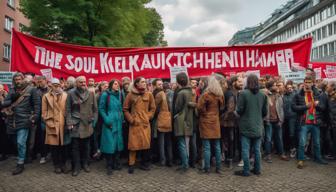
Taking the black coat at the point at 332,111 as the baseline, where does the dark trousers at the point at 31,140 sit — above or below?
below

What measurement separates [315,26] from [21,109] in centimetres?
6238

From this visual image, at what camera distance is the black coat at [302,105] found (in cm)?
683

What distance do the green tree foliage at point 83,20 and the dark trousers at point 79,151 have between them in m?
A: 12.5

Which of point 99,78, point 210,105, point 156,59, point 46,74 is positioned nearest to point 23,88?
point 46,74

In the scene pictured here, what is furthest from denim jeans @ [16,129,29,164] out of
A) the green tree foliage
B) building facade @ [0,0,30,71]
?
building facade @ [0,0,30,71]

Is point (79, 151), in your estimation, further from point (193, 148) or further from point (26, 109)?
point (193, 148)

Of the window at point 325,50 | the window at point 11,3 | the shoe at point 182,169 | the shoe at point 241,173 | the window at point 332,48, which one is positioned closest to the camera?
the shoe at point 241,173

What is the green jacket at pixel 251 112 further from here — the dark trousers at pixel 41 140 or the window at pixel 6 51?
the window at pixel 6 51

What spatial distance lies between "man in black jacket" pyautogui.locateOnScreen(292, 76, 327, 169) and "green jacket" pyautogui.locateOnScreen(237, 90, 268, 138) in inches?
56.6

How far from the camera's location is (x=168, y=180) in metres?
5.78

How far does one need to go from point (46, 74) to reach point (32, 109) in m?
1.15

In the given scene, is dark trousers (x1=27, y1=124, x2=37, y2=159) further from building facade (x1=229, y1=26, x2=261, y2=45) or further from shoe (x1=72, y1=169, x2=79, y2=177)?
building facade (x1=229, y1=26, x2=261, y2=45)

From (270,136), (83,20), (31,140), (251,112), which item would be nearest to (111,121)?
(31,140)

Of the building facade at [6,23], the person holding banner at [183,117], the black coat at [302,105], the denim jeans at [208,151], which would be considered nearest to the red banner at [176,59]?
the black coat at [302,105]
